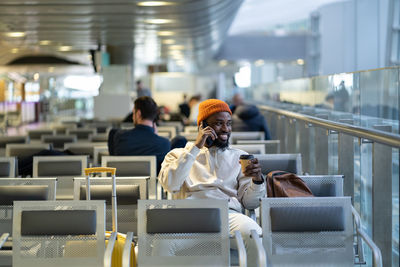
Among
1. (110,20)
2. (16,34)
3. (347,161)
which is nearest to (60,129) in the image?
(110,20)

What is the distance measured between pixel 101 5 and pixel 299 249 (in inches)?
369

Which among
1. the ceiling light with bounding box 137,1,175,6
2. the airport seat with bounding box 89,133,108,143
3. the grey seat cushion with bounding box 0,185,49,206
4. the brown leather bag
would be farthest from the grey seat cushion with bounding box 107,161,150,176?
the ceiling light with bounding box 137,1,175,6

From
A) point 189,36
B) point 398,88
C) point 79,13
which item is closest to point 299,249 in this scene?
point 398,88

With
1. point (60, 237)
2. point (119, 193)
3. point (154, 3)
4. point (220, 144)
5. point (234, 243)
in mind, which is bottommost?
point (234, 243)

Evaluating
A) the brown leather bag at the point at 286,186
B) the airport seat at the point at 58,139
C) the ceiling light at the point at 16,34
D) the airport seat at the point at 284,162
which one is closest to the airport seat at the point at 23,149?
the airport seat at the point at 58,139

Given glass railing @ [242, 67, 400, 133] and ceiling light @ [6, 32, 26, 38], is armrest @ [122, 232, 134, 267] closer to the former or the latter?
glass railing @ [242, 67, 400, 133]

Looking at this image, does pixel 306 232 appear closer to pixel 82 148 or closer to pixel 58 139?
pixel 82 148

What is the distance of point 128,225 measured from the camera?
5164 millimetres

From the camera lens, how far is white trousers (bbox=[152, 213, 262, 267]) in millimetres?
4109

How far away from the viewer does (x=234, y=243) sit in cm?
450

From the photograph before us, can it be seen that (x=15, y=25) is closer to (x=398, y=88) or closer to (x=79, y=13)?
(x=79, y=13)

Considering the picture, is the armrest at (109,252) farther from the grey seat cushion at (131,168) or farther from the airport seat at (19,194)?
the grey seat cushion at (131,168)

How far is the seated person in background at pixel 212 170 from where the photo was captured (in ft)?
15.6

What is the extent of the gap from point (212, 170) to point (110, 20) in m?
11.0
